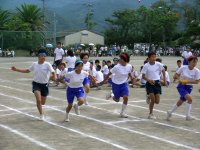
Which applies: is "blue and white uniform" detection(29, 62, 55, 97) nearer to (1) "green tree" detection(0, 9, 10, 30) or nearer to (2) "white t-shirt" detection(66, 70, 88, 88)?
(2) "white t-shirt" detection(66, 70, 88, 88)

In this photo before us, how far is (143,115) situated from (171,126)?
1.75m

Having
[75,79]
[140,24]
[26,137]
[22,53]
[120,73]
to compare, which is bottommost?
[26,137]

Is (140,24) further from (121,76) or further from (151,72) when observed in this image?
(151,72)

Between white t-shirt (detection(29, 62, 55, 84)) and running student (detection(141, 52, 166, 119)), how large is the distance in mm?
2392

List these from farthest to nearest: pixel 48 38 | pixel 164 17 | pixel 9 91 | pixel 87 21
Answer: pixel 87 21 < pixel 164 17 < pixel 48 38 < pixel 9 91

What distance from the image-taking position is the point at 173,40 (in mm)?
84812

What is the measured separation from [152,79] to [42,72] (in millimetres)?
2773

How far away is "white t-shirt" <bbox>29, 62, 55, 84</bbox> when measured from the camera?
12094mm

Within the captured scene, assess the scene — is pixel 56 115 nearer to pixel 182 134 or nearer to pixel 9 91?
pixel 182 134

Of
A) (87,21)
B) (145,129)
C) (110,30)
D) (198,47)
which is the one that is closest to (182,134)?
(145,129)

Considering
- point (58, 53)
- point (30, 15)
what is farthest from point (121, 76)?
point (30, 15)

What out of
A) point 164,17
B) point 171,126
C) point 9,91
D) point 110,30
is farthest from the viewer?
point 110,30

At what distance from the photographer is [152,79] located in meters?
12.4

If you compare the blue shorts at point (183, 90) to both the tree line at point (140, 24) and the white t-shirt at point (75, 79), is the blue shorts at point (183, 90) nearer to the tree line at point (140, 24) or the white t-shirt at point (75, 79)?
the white t-shirt at point (75, 79)
